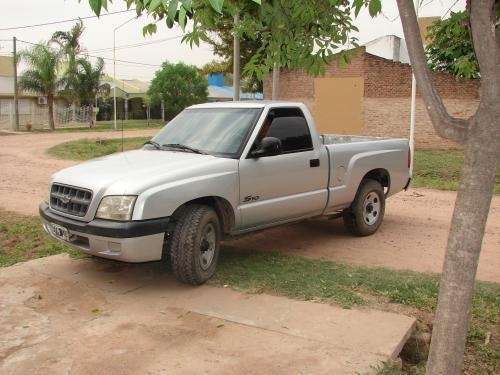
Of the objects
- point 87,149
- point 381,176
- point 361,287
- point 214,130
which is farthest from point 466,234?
point 87,149

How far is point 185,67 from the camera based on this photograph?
166 ft

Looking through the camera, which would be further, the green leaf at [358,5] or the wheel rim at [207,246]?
the wheel rim at [207,246]

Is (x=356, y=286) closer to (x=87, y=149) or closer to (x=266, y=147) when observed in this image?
(x=266, y=147)

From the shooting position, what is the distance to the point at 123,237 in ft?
16.6

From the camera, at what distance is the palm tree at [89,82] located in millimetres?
40781

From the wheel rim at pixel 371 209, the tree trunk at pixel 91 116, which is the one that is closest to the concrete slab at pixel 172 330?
the wheel rim at pixel 371 209

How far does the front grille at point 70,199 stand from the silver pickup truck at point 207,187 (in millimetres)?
10

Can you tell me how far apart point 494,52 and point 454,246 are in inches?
39.6

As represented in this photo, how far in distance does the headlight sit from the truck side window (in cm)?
189

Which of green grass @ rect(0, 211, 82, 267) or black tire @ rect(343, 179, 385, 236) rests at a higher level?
black tire @ rect(343, 179, 385, 236)

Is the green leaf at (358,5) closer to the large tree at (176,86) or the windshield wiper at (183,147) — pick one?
the windshield wiper at (183,147)

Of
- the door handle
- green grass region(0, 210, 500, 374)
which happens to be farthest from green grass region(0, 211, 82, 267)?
the door handle

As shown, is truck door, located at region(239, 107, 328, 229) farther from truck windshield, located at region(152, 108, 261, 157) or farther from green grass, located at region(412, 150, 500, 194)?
green grass, located at region(412, 150, 500, 194)

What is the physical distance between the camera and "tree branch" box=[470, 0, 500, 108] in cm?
296
